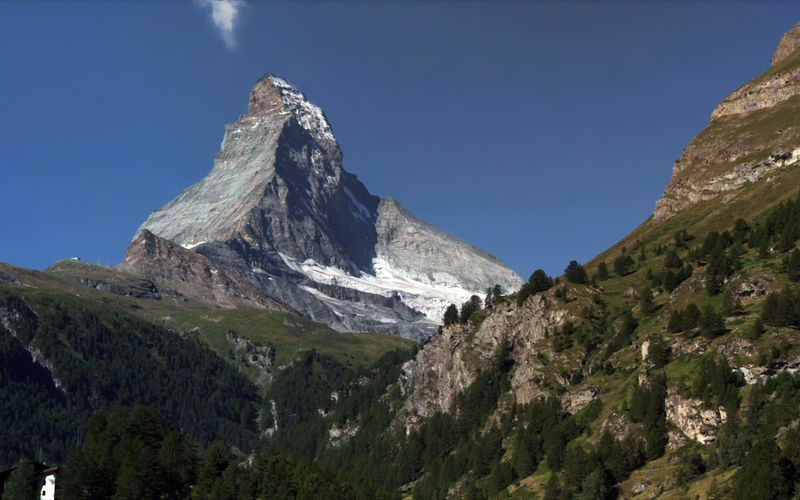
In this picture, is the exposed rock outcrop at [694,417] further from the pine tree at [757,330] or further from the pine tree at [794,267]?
the pine tree at [794,267]

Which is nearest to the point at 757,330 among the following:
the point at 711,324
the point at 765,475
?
the point at 711,324

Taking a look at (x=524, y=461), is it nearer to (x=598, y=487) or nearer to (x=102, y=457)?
(x=598, y=487)

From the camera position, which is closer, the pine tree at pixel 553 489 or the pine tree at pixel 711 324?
the pine tree at pixel 553 489

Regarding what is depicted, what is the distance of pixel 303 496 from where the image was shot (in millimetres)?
167125

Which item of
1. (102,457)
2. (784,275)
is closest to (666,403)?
(784,275)

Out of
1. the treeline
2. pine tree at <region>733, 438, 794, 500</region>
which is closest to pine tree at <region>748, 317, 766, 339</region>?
pine tree at <region>733, 438, 794, 500</region>

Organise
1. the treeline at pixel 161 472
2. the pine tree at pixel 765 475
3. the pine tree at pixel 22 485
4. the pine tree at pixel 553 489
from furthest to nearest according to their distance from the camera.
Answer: the pine tree at pixel 553 489 < the treeline at pixel 161 472 < the pine tree at pixel 22 485 < the pine tree at pixel 765 475

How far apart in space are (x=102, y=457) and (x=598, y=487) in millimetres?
79045

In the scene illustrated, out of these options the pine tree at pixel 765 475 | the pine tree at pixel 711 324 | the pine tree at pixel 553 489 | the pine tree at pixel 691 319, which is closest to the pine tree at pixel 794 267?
the pine tree at pixel 711 324

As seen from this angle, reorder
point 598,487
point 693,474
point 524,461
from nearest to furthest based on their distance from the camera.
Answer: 1. point 693,474
2. point 598,487
3. point 524,461

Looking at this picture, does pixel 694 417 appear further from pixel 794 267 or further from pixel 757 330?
pixel 794 267

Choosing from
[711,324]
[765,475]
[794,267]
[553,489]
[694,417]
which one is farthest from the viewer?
[794,267]

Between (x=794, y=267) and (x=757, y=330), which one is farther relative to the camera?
(x=794, y=267)

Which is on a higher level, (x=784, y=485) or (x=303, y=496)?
(x=303, y=496)
